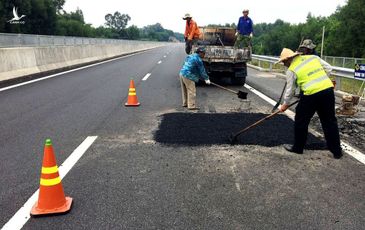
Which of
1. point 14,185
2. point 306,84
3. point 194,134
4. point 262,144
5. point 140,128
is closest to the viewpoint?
point 14,185

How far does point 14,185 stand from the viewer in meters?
4.04

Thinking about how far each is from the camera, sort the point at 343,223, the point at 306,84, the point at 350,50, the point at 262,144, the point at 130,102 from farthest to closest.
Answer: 1. the point at 350,50
2. the point at 130,102
3. the point at 262,144
4. the point at 306,84
5. the point at 343,223

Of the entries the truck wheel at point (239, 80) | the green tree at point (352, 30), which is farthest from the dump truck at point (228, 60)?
the green tree at point (352, 30)

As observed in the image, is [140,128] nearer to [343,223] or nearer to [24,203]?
[24,203]

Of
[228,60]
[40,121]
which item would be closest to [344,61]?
[228,60]

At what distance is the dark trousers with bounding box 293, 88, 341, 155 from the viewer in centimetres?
505

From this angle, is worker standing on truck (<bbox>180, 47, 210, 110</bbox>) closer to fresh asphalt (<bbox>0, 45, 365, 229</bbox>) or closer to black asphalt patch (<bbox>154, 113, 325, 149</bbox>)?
black asphalt patch (<bbox>154, 113, 325, 149</bbox>)

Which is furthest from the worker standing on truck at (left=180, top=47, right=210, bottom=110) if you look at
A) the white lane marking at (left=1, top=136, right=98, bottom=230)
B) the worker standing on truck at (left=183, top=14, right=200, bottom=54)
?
the worker standing on truck at (left=183, top=14, right=200, bottom=54)

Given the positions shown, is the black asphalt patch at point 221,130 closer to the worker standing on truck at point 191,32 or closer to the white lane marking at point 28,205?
the white lane marking at point 28,205

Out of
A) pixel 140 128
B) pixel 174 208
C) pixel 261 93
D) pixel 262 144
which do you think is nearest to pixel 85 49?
pixel 261 93

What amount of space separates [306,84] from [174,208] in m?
2.77

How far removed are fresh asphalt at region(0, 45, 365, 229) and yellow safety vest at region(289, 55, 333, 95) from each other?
995 mm

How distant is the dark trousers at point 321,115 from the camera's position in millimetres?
5048

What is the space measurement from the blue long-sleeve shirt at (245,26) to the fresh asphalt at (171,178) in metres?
6.47
